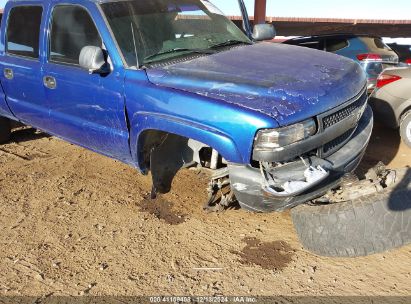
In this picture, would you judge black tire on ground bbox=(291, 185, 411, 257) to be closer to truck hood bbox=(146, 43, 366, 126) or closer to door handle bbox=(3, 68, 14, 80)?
truck hood bbox=(146, 43, 366, 126)

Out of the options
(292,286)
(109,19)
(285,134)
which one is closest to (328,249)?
(292,286)

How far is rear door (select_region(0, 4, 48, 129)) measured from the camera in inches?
168

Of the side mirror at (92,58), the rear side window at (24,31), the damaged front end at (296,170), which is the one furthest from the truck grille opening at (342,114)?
the rear side window at (24,31)

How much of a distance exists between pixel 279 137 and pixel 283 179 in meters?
0.30

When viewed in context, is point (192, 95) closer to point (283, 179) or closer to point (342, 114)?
point (283, 179)

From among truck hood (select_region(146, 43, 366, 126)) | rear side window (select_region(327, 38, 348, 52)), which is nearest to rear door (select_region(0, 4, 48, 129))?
truck hood (select_region(146, 43, 366, 126))

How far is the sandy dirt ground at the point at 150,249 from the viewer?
293 centimetres

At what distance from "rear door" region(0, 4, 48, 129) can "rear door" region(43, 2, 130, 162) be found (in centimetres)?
21

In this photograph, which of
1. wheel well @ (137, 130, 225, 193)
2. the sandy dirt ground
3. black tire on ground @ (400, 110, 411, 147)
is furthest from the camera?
black tire on ground @ (400, 110, 411, 147)

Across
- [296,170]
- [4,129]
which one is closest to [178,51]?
[296,170]

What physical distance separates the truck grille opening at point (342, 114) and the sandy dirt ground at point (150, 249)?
102cm

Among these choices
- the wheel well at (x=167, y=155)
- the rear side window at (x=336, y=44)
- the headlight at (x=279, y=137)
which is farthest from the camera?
the rear side window at (x=336, y=44)

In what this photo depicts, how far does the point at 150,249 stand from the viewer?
133 inches

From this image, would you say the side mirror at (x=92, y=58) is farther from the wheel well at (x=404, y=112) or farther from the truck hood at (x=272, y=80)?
the wheel well at (x=404, y=112)
